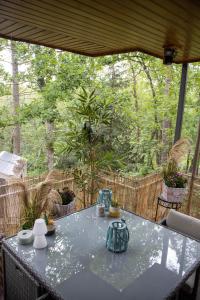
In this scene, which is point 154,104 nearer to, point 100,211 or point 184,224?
point 184,224

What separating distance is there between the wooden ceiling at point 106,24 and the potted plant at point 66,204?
6.47ft

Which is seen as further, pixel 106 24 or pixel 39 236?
pixel 106 24

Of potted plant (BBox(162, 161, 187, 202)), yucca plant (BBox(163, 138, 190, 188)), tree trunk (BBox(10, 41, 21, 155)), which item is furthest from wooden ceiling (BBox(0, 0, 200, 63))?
tree trunk (BBox(10, 41, 21, 155))

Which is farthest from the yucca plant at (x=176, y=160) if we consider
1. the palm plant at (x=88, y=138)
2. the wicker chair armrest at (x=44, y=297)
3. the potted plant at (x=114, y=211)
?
the wicker chair armrest at (x=44, y=297)

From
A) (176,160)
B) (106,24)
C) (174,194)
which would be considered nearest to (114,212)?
(174,194)

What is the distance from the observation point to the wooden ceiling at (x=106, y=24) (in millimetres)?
1689

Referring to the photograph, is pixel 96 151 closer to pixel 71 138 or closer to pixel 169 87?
pixel 71 138

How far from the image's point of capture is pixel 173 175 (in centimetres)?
337

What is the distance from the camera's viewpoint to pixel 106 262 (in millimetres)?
1712

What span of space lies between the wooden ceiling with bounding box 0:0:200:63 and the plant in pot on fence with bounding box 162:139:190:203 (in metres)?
1.29

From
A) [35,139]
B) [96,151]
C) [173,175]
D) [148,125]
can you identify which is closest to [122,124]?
[148,125]

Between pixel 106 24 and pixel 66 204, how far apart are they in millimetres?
2299

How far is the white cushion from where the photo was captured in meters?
2.30

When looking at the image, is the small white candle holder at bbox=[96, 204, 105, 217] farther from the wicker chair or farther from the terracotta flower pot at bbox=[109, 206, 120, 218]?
the wicker chair
